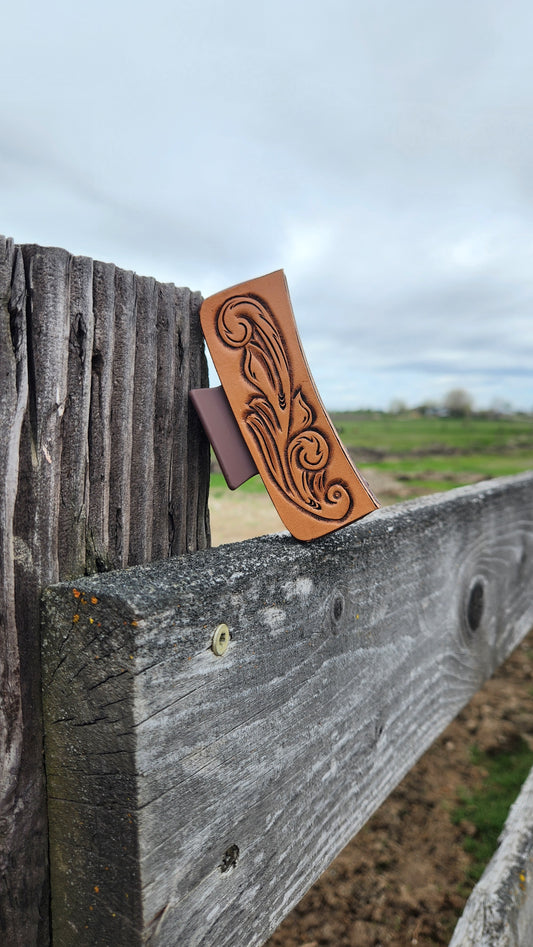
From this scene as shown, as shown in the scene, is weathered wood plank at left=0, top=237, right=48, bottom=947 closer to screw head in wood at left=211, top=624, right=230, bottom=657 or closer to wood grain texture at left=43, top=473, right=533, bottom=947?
wood grain texture at left=43, top=473, right=533, bottom=947

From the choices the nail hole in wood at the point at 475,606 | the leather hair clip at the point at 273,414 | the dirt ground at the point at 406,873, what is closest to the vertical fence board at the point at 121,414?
the leather hair clip at the point at 273,414

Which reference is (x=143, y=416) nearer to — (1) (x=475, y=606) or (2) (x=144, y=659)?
(2) (x=144, y=659)

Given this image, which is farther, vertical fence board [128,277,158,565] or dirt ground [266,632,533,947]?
dirt ground [266,632,533,947]

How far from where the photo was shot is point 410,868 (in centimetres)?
244

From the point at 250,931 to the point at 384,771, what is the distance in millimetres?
583

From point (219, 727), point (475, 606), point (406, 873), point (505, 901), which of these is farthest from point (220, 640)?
point (406, 873)

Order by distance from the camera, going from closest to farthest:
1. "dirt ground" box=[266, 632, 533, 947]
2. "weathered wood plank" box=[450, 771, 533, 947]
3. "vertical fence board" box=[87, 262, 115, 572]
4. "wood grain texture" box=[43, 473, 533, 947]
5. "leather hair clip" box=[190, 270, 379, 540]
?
"wood grain texture" box=[43, 473, 533, 947]
"vertical fence board" box=[87, 262, 115, 572]
"leather hair clip" box=[190, 270, 379, 540]
"weathered wood plank" box=[450, 771, 533, 947]
"dirt ground" box=[266, 632, 533, 947]

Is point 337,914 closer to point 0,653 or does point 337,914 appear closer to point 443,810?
point 443,810

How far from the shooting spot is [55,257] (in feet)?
2.93

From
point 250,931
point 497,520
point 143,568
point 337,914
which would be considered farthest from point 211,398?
point 337,914

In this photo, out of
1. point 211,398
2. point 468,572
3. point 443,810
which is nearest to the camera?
point 211,398

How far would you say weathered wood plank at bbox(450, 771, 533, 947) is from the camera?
1424 millimetres

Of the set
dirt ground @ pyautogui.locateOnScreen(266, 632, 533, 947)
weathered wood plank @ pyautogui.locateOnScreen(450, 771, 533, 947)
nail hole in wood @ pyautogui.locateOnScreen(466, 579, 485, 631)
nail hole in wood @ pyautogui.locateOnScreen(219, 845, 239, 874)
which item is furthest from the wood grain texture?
dirt ground @ pyautogui.locateOnScreen(266, 632, 533, 947)

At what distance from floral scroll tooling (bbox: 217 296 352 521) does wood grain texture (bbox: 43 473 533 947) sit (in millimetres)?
112
